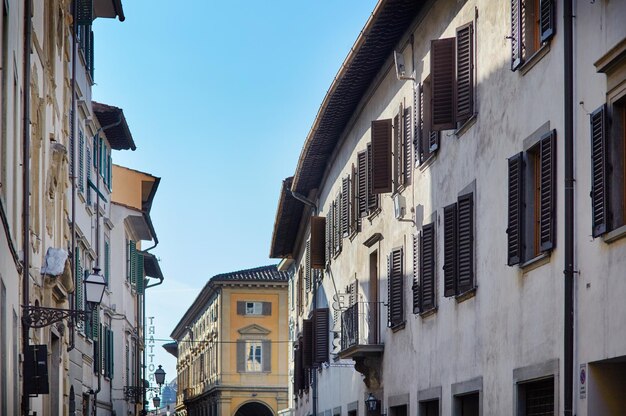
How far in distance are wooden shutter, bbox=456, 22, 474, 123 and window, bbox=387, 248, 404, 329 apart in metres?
5.48

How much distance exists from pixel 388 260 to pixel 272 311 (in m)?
55.0

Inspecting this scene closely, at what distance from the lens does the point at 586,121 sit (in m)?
14.0

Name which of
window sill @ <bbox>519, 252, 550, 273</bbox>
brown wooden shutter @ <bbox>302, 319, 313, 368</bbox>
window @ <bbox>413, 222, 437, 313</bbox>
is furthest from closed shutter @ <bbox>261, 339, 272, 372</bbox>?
window sill @ <bbox>519, 252, 550, 273</bbox>

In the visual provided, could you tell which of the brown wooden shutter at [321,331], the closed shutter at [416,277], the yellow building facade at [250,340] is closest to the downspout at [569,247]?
the closed shutter at [416,277]

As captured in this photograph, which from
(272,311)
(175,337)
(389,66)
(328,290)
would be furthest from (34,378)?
(175,337)

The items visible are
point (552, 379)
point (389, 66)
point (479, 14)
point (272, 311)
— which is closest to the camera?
point (552, 379)

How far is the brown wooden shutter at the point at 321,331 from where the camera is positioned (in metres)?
35.2

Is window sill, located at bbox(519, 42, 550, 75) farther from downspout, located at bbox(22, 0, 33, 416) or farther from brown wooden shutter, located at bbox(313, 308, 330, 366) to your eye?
brown wooden shutter, located at bbox(313, 308, 330, 366)

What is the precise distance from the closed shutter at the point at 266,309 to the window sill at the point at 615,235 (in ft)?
220

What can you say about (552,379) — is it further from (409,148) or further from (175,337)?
(175,337)

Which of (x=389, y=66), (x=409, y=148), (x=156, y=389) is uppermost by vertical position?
(x=389, y=66)

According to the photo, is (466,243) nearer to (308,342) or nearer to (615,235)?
(615,235)

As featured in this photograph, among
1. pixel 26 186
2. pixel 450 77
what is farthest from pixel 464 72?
pixel 26 186

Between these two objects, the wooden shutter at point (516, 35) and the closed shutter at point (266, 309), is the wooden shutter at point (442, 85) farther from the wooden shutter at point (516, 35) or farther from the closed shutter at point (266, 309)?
the closed shutter at point (266, 309)
